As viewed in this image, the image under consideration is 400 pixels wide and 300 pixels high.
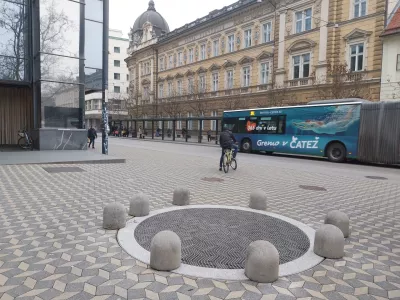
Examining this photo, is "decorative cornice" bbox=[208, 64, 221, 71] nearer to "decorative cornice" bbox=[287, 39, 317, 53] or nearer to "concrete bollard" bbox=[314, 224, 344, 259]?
"decorative cornice" bbox=[287, 39, 317, 53]

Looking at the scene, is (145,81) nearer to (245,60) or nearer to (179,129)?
(179,129)

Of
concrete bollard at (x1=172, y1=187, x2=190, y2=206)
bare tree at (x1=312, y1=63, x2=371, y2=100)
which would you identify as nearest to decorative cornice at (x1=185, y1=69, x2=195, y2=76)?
bare tree at (x1=312, y1=63, x2=371, y2=100)

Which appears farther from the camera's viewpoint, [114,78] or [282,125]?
[114,78]

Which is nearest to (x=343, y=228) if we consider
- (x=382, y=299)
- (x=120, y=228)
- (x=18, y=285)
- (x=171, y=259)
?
(x=382, y=299)

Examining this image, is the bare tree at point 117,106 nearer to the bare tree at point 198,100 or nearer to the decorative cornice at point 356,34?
the bare tree at point 198,100

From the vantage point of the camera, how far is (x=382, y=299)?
316 cm

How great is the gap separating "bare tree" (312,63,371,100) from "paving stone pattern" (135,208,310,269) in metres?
22.0

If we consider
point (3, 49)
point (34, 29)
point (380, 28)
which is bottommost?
point (3, 49)

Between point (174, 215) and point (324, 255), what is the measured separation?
265cm

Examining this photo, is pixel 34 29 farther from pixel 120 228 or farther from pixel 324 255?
pixel 324 255

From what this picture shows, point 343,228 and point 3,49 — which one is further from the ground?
point 3,49

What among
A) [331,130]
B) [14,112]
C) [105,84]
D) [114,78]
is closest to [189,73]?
[14,112]

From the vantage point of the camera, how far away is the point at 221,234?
4812 millimetres

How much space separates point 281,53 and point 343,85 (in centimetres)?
1056
